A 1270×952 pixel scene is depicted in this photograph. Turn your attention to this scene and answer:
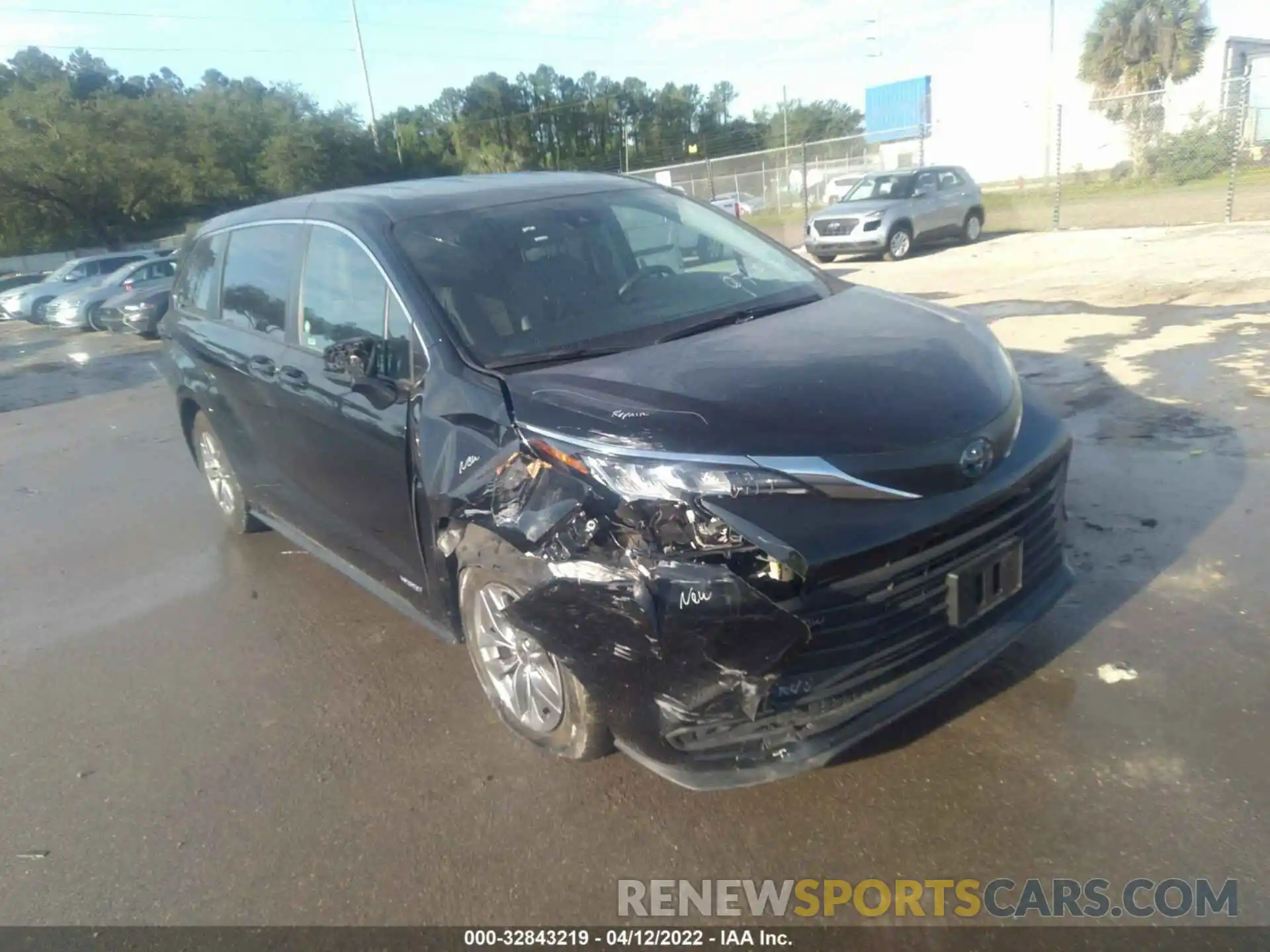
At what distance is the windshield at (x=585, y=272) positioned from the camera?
3.53 meters

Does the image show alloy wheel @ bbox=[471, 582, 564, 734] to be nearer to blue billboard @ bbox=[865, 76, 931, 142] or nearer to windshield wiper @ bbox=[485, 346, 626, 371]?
windshield wiper @ bbox=[485, 346, 626, 371]

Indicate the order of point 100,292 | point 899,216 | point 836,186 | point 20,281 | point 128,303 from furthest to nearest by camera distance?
point 836,186 → point 20,281 → point 100,292 → point 128,303 → point 899,216

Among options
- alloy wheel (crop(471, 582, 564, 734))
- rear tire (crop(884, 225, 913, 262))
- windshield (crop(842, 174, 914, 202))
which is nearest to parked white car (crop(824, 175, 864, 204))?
windshield (crop(842, 174, 914, 202))

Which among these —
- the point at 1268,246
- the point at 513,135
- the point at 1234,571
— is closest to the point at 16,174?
the point at 513,135

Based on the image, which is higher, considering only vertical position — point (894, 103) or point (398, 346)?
point (894, 103)

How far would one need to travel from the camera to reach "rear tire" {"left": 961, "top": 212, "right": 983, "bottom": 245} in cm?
1895

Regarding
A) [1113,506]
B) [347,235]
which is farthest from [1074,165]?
[347,235]

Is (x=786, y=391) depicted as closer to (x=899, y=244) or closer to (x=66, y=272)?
(x=899, y=244)

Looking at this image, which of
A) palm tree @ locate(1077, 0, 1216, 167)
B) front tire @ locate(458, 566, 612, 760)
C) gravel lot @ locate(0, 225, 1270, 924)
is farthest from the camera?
palm tree @ locate(1077, 0, 1216, 167)

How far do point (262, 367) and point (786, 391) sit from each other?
8.88 feet

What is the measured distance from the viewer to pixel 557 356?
11.1ft

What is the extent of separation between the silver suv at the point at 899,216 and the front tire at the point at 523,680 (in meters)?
15.6

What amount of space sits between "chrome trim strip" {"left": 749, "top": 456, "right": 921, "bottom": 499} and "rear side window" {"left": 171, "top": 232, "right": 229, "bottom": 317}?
379cm

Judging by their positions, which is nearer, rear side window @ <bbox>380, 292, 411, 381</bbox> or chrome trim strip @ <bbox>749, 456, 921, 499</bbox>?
chrome trim strip @ <bbox>749, 456, 921, 499</bbox>
